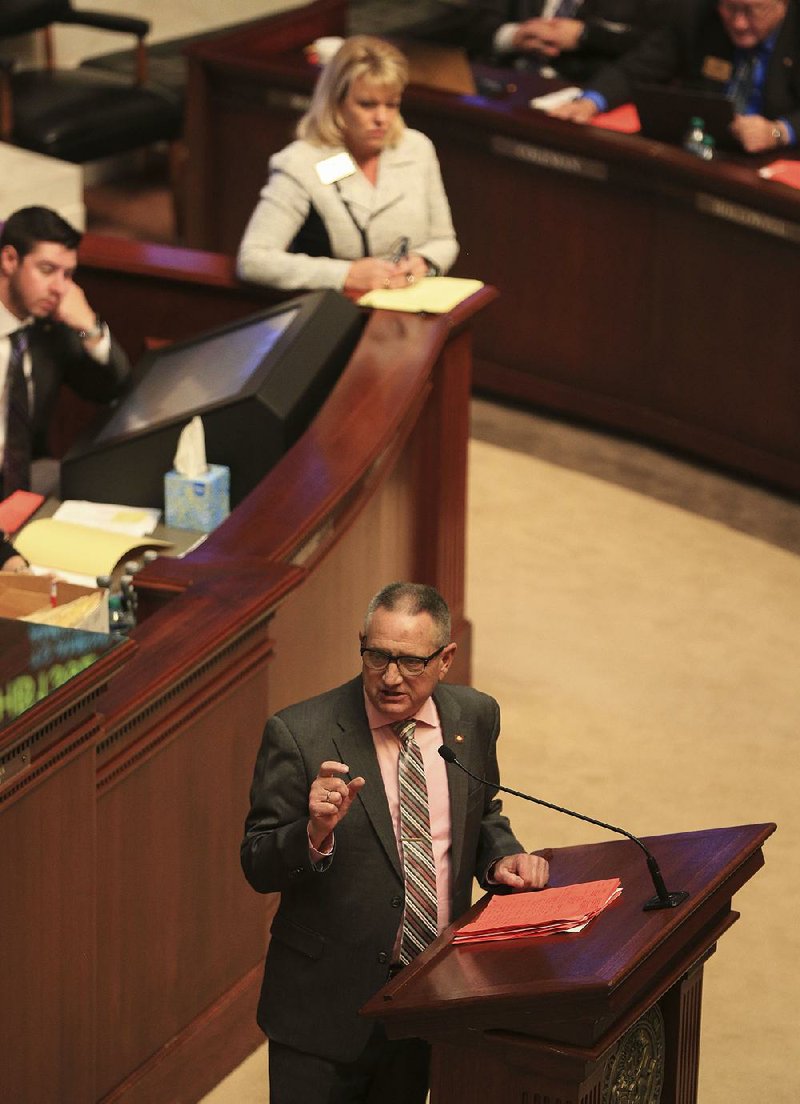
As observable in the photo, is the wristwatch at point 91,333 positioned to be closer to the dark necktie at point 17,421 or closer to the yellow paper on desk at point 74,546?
the dark necktie at point 17,421

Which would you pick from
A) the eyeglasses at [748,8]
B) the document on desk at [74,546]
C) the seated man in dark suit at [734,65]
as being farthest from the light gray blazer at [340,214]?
the eyeglasses at [748,8]

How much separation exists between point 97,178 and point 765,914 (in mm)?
5877

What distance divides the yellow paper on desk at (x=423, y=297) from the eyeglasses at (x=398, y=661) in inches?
95.2

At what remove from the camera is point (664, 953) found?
2.78 m

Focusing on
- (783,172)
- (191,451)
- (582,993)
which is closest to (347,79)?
(191,451)

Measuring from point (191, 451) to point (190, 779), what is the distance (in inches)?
46.6

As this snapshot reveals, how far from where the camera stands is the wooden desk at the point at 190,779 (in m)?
3.33

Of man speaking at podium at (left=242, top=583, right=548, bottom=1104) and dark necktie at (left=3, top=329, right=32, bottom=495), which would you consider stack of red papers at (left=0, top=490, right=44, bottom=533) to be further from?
man speaking at podium at (left=242, top=583, right=548, bottom=1104)

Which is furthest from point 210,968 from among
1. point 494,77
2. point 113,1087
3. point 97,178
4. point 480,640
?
point 97,178

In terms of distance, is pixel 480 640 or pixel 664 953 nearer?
pixel 664 953

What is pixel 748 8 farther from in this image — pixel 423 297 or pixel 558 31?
pixel 423 297

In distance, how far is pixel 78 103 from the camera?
8.54 meters

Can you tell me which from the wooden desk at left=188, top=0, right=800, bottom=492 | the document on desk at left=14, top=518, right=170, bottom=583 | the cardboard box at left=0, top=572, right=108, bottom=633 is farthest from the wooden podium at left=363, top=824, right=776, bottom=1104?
the wooden desk at left=188, top=0, right=800, bottom=492

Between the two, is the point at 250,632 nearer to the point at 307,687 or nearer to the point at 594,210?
the point at 307,687
